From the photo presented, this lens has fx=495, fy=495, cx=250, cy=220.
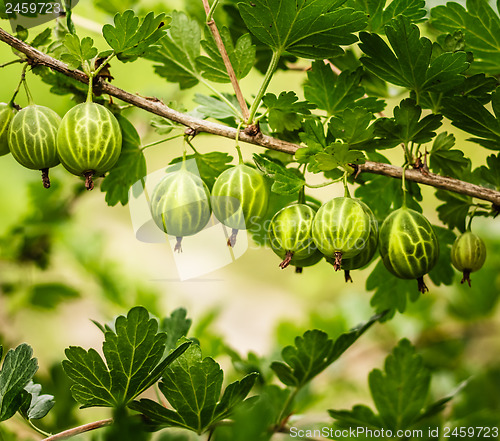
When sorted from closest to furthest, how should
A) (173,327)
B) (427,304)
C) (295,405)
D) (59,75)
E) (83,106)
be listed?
(83,106) → (59,75) → (173,327) → (295,405) → (427,304)

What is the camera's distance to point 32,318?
6.64ft

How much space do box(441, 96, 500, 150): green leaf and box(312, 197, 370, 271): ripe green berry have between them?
226 millimetres

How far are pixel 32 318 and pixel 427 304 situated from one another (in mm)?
1532

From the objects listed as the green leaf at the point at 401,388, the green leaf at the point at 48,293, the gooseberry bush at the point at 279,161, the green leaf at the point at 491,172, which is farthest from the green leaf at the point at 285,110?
the green leaf at the point at 48,293

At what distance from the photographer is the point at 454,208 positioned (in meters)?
0.91

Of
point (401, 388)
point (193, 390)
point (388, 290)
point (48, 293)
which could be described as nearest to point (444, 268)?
point (388, 290)

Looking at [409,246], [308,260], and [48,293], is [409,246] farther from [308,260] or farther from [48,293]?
[48,293]

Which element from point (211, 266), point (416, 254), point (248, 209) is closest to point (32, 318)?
point (211, 266)

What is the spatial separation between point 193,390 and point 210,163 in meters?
0.39

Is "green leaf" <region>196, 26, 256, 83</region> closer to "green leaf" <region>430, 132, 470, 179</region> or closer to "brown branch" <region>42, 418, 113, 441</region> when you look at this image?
"green leaf" <region>430, 132, 470, 179</region>

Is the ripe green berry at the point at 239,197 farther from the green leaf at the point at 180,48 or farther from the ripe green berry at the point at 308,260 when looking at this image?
the green leaf at the point at 180,48

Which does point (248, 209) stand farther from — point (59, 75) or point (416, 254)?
point (59, 75)

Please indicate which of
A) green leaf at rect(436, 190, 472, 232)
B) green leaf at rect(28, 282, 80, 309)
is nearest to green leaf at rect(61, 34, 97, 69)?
green leaf at rect(436, 190, 472, 232)

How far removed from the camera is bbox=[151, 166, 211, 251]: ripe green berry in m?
0.73
